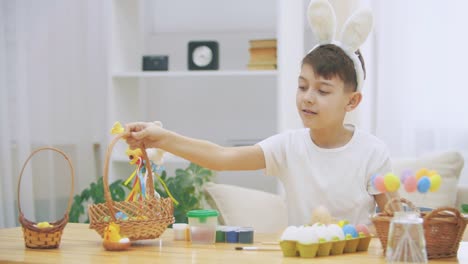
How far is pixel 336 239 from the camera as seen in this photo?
1.79 m

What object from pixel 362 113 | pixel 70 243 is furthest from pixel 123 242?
pixel 362 113

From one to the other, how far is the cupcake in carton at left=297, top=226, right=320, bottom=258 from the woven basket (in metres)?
0.43

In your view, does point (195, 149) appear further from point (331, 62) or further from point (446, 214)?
point (446, 214)

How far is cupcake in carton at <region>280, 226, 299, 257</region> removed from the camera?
1750mm

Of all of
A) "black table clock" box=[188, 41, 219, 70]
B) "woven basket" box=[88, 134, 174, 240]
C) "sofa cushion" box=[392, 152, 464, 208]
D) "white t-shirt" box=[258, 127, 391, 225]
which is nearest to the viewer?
"woven basket" box=[88, 134, 174, 240]

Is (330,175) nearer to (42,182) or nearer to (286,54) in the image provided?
(286,54)

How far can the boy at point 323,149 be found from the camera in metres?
2.18

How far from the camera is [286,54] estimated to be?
3.95 m

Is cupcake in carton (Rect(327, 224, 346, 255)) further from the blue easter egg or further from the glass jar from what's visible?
the glass jar

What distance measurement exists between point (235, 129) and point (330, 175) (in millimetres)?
2372

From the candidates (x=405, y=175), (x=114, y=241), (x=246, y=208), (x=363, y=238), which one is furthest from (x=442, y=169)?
(x=114, y=241)

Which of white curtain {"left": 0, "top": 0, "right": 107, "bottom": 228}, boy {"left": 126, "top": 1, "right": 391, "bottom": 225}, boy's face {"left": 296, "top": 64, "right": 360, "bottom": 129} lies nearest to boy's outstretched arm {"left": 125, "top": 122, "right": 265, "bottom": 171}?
boy {"left": 126, "top": 1, "right": 391, "bottom": 225}

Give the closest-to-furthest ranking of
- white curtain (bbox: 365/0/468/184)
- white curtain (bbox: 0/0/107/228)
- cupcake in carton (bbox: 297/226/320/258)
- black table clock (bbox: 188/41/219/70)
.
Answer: cupcake in carton (bbox: 297/226/320/258)
white curtain (bbox: 0/0/107/228)
white curtain (bbox: 365/0/468/184)
black table clock (bbox: 188/41/219/70)

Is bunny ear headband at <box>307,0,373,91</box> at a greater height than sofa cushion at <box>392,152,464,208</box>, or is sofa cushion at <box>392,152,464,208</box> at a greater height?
bunny ear headband at <box>307,0,373,91</box>
